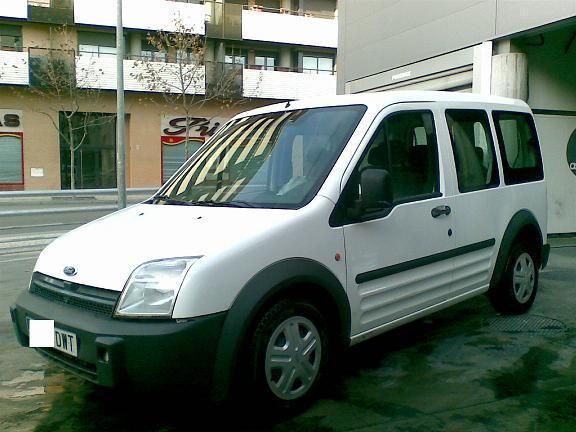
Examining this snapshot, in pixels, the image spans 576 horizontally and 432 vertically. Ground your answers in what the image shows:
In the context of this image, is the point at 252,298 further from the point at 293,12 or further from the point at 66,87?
the point at 293,12

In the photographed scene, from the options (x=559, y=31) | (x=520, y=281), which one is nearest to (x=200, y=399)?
(x=520, y=281)

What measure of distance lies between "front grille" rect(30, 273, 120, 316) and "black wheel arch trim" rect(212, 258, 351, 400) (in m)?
0.60

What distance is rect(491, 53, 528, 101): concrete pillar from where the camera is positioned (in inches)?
327

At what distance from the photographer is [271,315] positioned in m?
3.08

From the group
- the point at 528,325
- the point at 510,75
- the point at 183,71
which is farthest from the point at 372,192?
the point at 183,71

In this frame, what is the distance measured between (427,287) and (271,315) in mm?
1447

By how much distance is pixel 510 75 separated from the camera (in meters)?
8.38

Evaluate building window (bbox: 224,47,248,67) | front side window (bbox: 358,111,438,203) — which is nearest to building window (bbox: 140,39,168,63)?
building window (bbox: 224,47,248,67)

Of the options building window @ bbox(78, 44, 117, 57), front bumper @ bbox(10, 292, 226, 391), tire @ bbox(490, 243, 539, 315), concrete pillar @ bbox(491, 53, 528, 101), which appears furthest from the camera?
building window @ bbox(78, 44, 117, 57)

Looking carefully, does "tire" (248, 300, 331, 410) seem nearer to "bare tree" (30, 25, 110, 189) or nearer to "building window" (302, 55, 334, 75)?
"bare tree" (30, 25, 110, 189)

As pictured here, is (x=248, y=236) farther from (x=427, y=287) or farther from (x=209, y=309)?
(x=427, y=287)

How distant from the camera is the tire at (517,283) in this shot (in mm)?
4996

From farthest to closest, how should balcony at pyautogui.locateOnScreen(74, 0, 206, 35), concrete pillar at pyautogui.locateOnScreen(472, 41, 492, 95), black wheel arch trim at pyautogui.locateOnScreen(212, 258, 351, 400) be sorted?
balcony at pyautogui.locateOnScreen(74, 0, 206, 35), concrete pillar at pyautogui.locateOnScreen(472, 41, 492, 95), black wheel arch trim at pyautogui.locateOnScreen(212, 258, 351, 400)

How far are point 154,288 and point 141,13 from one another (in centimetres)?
2579
